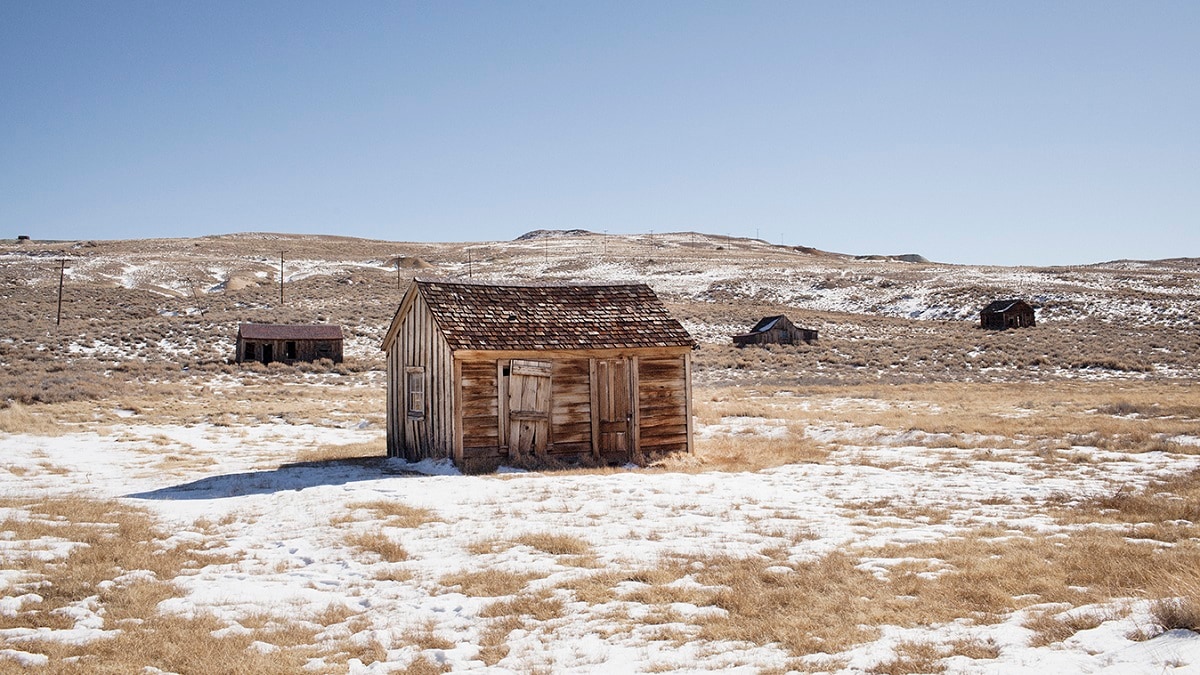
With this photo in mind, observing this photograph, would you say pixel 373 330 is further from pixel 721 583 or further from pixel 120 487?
pixel 721 583

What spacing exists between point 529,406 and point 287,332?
31.0 m

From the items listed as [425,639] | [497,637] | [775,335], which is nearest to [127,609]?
[425,639]

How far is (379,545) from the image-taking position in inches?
365

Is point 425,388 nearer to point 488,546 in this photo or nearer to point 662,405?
point 662,405

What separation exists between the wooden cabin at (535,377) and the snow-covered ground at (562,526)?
1169mm

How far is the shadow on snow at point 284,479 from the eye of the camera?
13141 millimetres

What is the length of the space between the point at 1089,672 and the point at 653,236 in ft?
504


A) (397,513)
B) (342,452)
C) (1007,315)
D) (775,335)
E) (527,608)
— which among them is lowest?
(342,452)

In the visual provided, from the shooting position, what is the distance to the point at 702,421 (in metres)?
24.8

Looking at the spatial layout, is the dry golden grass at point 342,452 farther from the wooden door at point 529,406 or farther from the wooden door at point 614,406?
the wooden door at point 614,406

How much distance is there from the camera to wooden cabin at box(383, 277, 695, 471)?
51.9ft

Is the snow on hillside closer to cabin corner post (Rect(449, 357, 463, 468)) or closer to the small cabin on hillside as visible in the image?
the small cabin on hillside

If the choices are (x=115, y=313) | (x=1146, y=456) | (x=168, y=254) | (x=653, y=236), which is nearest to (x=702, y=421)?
(x=1146, y=456)

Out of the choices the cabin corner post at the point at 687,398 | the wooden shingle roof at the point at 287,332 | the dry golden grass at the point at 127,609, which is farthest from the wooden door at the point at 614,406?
the wooden shingle roof at the point at 287,332
